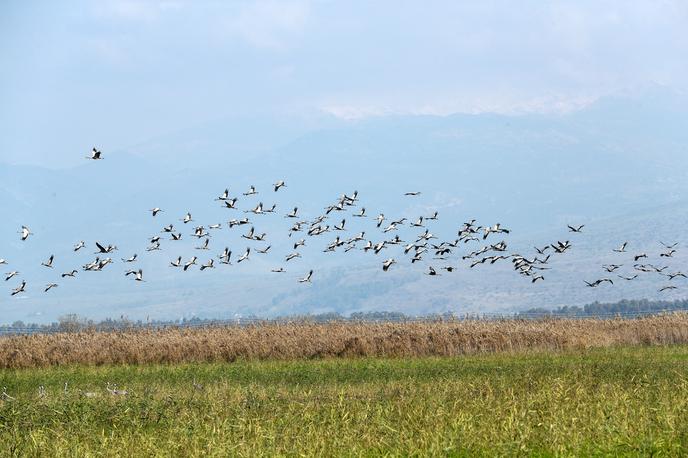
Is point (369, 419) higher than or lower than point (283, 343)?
higher

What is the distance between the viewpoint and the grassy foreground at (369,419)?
19031 mm

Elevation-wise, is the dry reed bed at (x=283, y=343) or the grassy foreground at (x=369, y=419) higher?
the grassy foreground at (x=369, y=419)

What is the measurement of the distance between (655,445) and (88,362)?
3368 centimetres

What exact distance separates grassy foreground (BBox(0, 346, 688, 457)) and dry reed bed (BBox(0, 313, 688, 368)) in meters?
13.0

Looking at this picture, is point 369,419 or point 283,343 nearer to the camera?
point 369,419

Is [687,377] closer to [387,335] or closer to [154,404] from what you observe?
[154,404]

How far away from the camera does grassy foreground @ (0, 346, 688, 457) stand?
19.0 meters

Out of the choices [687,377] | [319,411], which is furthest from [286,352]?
[319,411]

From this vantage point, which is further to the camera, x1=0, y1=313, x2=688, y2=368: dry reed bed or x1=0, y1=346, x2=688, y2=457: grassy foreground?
x1=0, y1=313, x2=688, y2=368: dry reed bed

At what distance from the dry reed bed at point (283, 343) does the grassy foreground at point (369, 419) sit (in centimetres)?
1299

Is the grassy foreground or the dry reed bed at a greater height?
the grassy foreground

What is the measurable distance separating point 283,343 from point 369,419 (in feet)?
88.8

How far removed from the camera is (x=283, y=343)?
4912 centimetres

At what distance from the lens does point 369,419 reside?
22250mm
